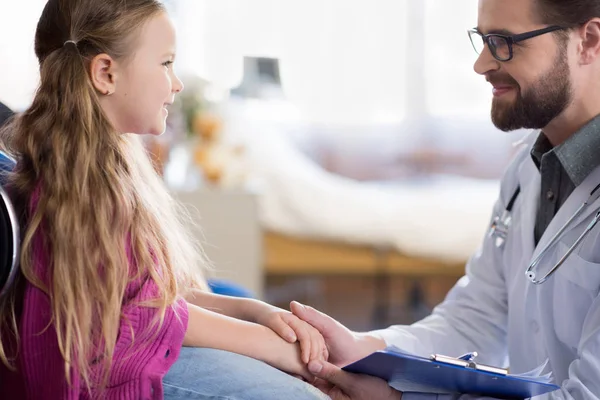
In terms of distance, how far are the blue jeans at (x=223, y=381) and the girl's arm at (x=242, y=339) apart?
27mm

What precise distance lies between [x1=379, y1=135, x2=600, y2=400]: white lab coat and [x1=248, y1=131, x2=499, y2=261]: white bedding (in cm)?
217

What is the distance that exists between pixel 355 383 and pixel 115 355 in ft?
1.32

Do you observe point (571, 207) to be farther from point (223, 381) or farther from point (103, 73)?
point (103, 73)

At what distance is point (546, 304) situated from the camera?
1.51 meters

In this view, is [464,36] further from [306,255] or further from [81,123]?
[81,123]

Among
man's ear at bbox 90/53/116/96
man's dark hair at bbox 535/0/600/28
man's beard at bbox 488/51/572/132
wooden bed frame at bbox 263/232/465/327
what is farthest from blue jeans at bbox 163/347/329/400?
wooden bed frame at bbox 263/232/465/327

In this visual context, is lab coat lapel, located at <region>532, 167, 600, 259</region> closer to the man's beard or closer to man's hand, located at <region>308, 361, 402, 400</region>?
the man's beard

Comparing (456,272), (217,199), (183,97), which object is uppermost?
(183,97)

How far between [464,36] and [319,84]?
0.89m

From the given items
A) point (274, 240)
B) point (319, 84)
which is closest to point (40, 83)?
point (274, 240)

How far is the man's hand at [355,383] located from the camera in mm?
1413

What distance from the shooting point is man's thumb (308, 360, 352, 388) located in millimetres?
1420

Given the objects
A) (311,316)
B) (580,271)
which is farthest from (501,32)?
(311,316)

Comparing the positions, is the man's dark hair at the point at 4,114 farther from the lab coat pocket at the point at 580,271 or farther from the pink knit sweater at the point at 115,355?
the lab coat pocket at the point at 580,271
